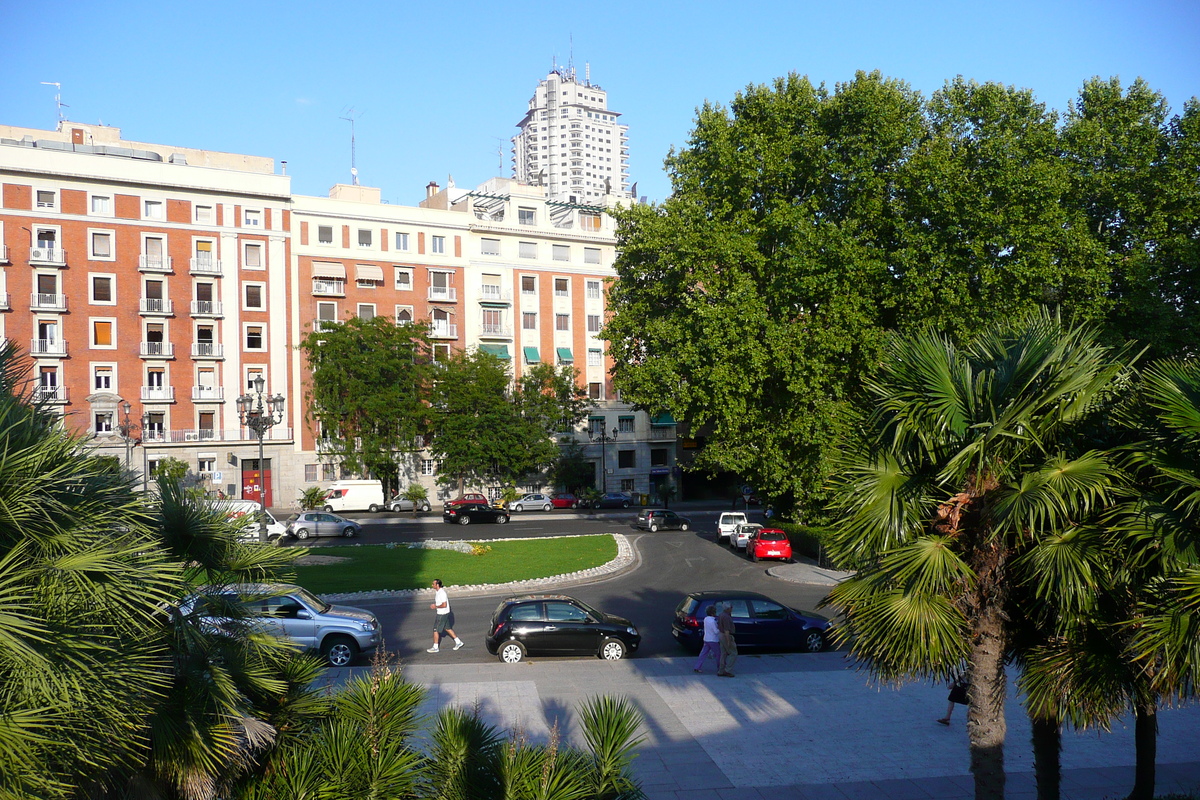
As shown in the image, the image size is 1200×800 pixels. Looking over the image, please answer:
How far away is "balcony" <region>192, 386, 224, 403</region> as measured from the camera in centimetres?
5288

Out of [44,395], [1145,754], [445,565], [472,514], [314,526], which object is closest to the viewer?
[44,395]

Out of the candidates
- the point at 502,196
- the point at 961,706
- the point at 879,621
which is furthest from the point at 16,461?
the point at 502,196

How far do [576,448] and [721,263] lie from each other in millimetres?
32281

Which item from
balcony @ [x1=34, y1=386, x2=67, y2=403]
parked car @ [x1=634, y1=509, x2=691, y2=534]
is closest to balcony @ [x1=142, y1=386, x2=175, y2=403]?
parked car @ [x1=634, y1=509, x2=691, y2=534]

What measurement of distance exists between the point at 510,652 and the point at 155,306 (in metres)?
43.4

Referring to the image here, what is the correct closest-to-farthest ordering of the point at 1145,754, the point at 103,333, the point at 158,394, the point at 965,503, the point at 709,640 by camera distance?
1. the point at 965,503
2. the point at 1145,754
3. the point at 709,640
4. the point at 103,333
5. the point at 158,394

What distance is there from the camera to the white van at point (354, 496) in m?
51.8

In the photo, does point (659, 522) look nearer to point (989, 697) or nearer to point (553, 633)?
point (553, 633)

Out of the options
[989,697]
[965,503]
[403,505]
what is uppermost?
[965,503]

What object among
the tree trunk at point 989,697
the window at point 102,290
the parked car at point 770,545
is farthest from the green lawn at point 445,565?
the window at point 102,290

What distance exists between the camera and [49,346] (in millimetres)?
49031

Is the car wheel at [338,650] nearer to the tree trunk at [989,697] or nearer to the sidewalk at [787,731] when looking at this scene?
the sidewalk at [787,731]

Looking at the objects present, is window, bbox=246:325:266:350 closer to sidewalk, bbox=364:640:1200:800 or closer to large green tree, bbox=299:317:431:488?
large green tree, bbox=299:317:431:488

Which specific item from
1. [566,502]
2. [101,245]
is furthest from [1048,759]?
[101,245]
